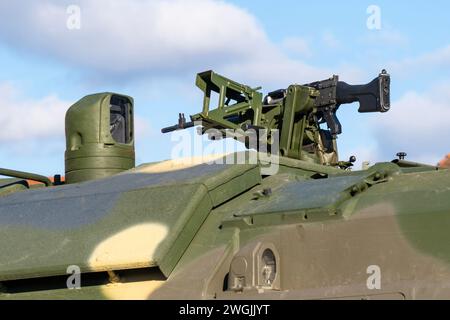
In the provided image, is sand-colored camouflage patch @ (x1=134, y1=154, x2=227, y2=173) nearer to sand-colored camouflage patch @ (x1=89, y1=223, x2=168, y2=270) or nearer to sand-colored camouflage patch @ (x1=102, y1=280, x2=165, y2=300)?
sand-colored camouflage patch @ (x1=89, y1=223, x2=168, y2=270)

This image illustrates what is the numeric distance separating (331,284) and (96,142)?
15.2 feet

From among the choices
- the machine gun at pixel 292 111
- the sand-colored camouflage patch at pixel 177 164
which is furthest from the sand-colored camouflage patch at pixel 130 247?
the machine gun at pixel 292 111

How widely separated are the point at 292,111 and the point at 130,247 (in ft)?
14.4

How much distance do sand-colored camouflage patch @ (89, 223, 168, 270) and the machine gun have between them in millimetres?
3769

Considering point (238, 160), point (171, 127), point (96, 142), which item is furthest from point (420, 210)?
point (171, 127)

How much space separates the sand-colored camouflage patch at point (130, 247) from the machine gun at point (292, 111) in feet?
12.4

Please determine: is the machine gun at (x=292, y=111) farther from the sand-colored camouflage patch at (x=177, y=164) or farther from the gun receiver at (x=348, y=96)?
the sand-colored camouflage patch at (x=177, y=164)

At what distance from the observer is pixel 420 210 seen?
6059mm

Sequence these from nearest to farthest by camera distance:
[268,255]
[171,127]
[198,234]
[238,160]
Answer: [268,255]
[198,234]
[238,160]
[171,127]

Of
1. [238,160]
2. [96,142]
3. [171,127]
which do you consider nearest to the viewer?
[238,160]

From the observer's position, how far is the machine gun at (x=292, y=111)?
10789 millimetres

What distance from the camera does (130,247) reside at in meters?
6.89

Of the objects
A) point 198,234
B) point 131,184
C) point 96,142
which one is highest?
point 96,142
